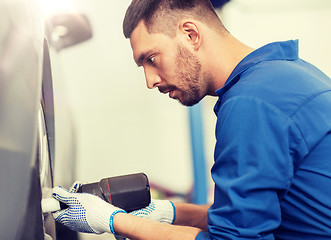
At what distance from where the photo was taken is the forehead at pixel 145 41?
1053 millimetres

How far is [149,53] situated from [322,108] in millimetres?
521

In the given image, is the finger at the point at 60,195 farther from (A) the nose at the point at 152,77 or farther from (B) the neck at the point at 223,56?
(B) the neck at the point at 223,56

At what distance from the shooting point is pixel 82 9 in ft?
5.64

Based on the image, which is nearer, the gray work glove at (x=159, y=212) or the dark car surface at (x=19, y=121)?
the dark car surface at (x=19, y=121)

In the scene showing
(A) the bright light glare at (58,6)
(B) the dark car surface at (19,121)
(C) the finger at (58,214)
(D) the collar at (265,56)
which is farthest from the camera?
(A) the bright light glare at (58,6)

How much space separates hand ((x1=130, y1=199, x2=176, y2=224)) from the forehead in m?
0.50

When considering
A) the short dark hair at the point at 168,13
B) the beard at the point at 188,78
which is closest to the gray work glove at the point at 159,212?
the beard at the point at 188,78

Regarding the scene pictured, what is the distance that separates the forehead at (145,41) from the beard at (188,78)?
50mm

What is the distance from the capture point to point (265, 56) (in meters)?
0.91

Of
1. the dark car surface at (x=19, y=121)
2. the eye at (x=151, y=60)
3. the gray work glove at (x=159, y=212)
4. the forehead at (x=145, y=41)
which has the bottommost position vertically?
the gray work glove at (x=159, y=212)

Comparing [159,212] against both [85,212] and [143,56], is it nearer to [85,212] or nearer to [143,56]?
[85,212]

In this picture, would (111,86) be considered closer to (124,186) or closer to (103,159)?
(103,159)

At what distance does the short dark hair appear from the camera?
1051 millimetres

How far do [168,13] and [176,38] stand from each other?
0.08 m
